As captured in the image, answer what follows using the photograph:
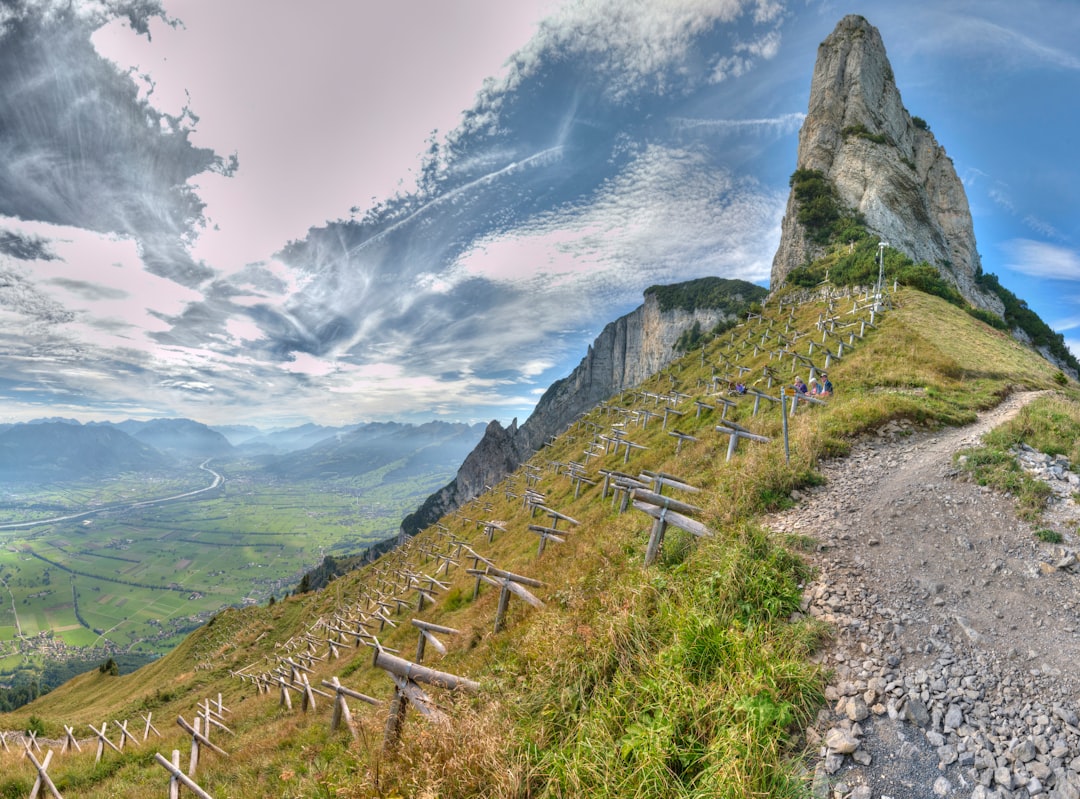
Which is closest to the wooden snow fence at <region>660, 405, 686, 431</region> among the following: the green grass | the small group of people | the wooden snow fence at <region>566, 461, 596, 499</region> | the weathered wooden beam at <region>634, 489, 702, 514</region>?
the wooden snow fence at <region>566, 461, 596, 499</region>

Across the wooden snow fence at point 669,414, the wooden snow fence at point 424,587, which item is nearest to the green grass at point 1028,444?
the wooden snow fence at point 669,414

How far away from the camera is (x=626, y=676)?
5793 millimetres

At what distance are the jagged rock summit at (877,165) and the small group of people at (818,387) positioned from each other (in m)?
60.7

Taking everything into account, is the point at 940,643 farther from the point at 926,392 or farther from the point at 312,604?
the point at 312,604

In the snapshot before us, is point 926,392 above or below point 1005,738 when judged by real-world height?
above

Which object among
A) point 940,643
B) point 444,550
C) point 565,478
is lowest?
point 444,550

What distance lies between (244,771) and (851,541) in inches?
522

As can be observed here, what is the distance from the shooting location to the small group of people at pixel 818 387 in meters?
18.8

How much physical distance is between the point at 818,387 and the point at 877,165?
77.1 meters

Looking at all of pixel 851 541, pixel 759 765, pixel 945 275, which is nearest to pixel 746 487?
pixel 851 541

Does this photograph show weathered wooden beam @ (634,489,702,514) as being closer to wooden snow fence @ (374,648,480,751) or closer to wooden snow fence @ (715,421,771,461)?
wooden snow fence @ (715,421,771,461)

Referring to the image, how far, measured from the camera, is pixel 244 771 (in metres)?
8.93

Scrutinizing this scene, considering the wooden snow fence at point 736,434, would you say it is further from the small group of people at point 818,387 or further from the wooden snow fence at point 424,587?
the wooden snow fence at point 424,587

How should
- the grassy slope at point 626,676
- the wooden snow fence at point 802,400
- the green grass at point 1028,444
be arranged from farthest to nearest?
the wooden snow fence at point 802,400, the green grass at point 1028,444, the grassy slope at point 626,676
